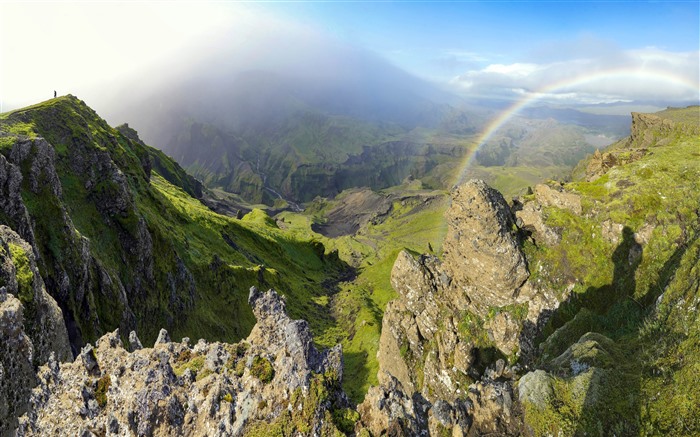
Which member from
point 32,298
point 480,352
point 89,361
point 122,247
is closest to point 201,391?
point 89,361

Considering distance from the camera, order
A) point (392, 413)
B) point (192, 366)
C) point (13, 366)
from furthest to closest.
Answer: point (13, 366) < point (192, 366) < point (392, 413)

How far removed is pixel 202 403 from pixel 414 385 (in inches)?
1679

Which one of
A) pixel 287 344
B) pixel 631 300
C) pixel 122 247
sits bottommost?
pixel 122 247

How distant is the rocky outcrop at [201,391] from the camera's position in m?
19.9

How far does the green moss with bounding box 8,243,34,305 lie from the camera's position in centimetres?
3416

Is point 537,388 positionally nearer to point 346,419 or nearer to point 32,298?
point 346,419

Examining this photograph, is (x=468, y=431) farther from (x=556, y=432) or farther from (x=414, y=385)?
(x=414, y=385)

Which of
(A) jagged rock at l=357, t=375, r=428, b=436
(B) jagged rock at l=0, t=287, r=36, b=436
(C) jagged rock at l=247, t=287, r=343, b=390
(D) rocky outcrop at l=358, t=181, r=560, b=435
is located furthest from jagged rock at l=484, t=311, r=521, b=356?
(B) jagged rock at l=0, t=287, r=36, b=436

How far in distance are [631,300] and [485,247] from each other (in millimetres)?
18335

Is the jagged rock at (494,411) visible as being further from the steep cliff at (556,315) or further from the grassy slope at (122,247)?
the grassy slope at (122,247)

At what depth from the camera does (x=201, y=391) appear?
71.6 feet

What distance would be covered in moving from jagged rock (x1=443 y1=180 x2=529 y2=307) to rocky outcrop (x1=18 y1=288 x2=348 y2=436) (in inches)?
1370

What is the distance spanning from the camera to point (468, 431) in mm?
19906

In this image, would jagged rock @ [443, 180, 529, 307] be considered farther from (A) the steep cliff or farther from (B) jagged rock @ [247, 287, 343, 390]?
(B) jagged rock @ [247, 287, 343, 390]
